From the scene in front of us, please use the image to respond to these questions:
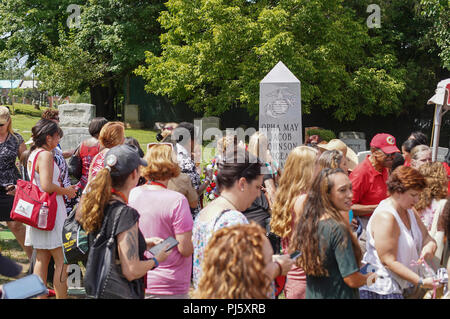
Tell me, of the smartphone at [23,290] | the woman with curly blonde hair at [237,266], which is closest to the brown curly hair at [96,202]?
the smartphone at [23,290]

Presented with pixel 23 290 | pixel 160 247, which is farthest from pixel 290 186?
pixel 23 290

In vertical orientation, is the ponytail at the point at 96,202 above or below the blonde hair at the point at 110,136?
below

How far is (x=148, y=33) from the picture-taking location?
91.0ft

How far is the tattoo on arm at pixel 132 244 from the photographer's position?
3.07 meters

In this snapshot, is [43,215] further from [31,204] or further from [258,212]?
[258,212]

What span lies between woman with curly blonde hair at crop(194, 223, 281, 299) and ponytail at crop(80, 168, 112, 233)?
1.01 m

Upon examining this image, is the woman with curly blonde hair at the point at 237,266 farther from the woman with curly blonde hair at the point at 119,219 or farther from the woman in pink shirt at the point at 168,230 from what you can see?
the woman in pink shirt at the point at 168,230

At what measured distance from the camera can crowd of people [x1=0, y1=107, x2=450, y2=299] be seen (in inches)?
98.0

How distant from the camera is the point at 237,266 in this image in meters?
2.31

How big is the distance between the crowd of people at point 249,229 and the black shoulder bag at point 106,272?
0.01 meters

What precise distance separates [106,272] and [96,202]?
0.42 metres

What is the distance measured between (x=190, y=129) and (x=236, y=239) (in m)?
3.84
